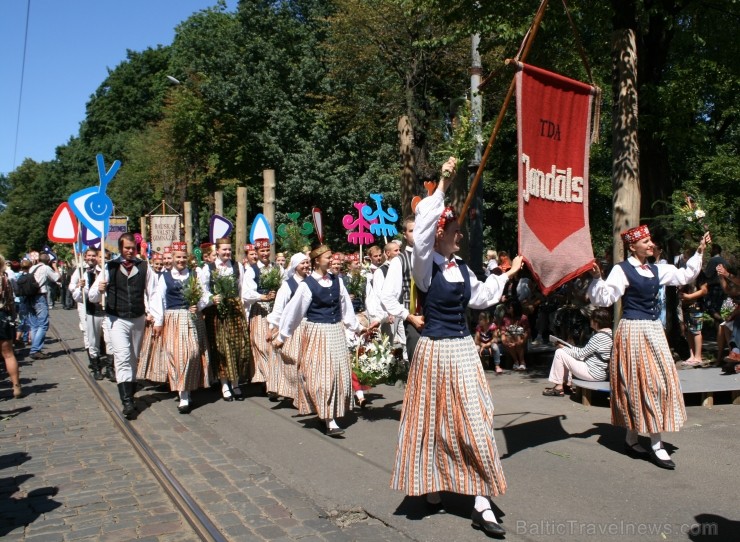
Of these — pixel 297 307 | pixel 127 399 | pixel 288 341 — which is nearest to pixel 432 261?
pixel 297 307

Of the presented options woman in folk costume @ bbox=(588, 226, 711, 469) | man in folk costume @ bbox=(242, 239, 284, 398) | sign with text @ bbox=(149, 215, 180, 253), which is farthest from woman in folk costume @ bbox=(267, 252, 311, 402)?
sign with text @ bbox=(149, 215, 180, 253)

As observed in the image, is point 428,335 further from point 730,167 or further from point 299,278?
point 730,167

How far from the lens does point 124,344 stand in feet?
27.3

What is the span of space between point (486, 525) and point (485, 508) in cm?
11

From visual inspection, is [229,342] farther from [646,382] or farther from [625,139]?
[625,139]

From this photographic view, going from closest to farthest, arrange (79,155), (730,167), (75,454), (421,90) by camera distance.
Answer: (75,454) → (730,167) → (421,90) → (79,155)

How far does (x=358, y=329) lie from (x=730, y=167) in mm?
14890

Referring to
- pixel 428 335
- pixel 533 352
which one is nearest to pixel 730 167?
pixel 533 352

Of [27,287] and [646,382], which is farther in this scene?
[27,287]

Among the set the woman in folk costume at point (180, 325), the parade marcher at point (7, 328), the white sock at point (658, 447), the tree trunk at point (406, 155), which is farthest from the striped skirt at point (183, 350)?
the white sock at point (658, 447)

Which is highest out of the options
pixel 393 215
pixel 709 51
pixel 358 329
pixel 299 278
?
pixel 709 51

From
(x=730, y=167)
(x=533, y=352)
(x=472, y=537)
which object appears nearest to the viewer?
(x=472, y=537)

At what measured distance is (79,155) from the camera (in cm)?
5803

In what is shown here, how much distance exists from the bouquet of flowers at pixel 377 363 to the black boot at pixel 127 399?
264 cm
